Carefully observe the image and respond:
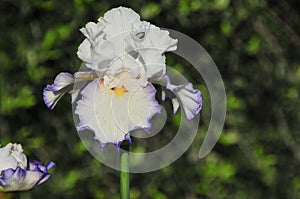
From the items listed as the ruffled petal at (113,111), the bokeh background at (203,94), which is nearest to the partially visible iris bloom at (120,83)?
the ruffled petal at (113,111)

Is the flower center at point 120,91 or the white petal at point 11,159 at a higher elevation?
the flower center at point 120,91

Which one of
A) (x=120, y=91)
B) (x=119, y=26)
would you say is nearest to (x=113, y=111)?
(x=120, y=91)

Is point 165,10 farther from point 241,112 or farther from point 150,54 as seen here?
point 150,54

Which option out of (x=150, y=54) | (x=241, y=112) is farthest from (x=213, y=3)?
(x=150, y=54)

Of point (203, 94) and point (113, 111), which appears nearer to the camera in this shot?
point (113, 111)

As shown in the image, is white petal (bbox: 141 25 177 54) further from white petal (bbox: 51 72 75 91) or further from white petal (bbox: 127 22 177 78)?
white petal (bbox: 51 72 75 91)

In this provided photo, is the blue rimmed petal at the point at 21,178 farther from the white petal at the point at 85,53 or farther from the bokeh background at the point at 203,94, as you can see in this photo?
the bokeh background at the point at 203,94

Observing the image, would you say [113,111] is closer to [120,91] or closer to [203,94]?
[120,91]

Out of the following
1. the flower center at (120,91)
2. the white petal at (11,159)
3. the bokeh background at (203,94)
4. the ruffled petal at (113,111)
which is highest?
the flower center at (120,91)

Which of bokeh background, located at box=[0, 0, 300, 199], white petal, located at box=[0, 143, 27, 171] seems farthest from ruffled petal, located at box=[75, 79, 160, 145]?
bokeh background, located at box=[0, 0, 300, 199]
